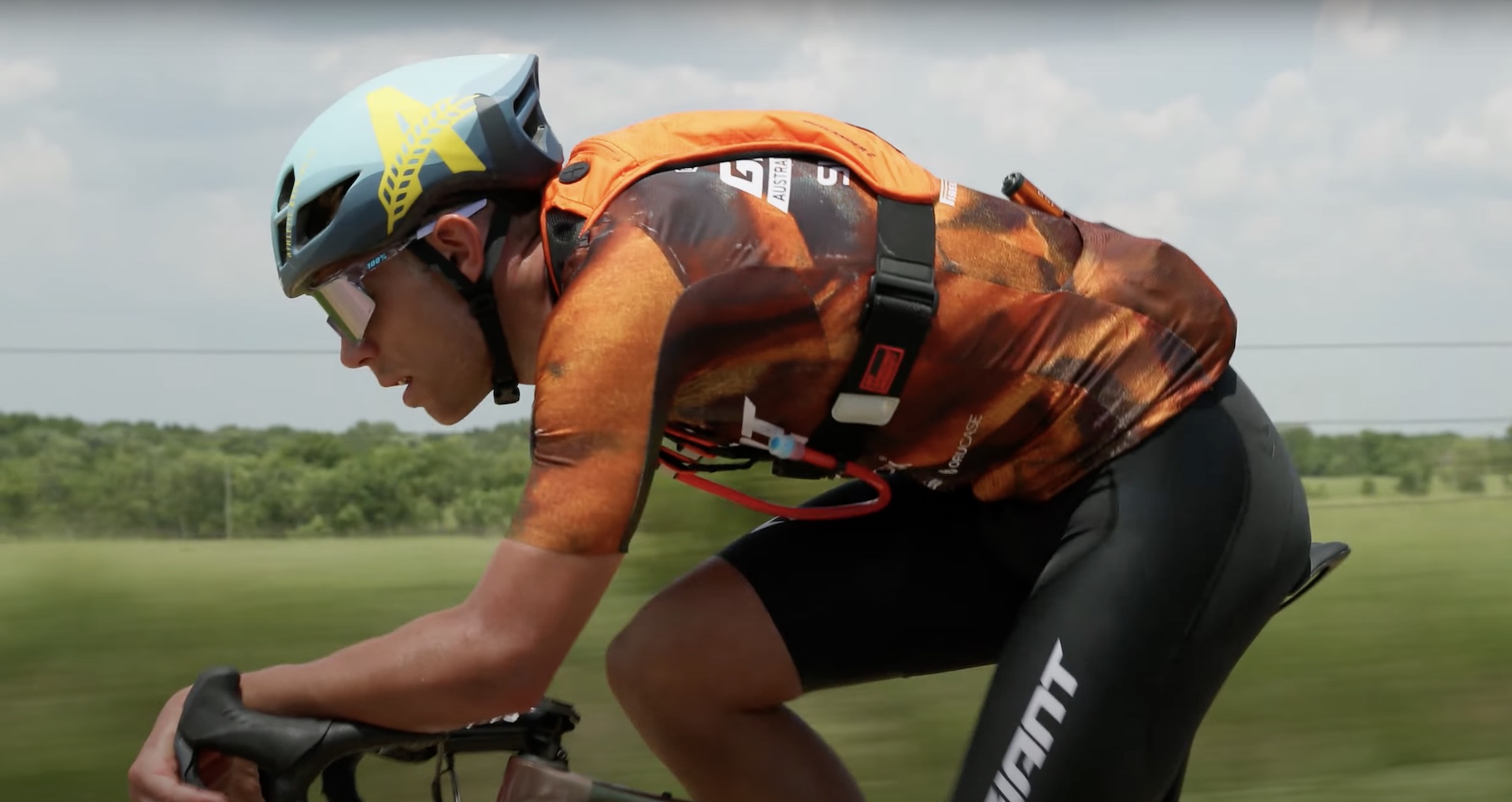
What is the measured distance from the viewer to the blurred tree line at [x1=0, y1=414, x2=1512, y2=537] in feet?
25.4

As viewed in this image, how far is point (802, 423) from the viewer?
7.76 feet

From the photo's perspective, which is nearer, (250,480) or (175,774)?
(175,774)

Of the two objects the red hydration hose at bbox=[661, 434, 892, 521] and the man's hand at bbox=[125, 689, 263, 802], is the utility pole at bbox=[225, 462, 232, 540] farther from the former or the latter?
the man's hand at bbox=[125, 689, 263, 802]

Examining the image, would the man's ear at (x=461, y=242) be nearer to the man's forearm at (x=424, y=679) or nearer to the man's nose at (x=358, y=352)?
the man's nose at (x=358, y=352)

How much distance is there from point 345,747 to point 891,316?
0.89 m

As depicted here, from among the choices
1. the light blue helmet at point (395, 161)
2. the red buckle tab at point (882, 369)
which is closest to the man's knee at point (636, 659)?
the red buckle tab at point (882, 369)

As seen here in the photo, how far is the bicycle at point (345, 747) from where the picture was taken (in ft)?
6.83

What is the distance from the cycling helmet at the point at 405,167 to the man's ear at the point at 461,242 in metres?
0.01

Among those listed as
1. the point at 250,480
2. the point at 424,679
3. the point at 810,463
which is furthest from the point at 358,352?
the point at 250,480

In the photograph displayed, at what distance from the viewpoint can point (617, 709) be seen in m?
4.48

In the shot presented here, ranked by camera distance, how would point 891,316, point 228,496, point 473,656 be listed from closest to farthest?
point 473,656 → point 891,316 → point 228,496

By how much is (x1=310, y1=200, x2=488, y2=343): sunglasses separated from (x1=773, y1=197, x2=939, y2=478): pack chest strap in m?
0.56

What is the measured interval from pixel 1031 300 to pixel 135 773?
4.31ft

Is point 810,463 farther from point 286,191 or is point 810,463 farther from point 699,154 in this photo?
point 286,191
